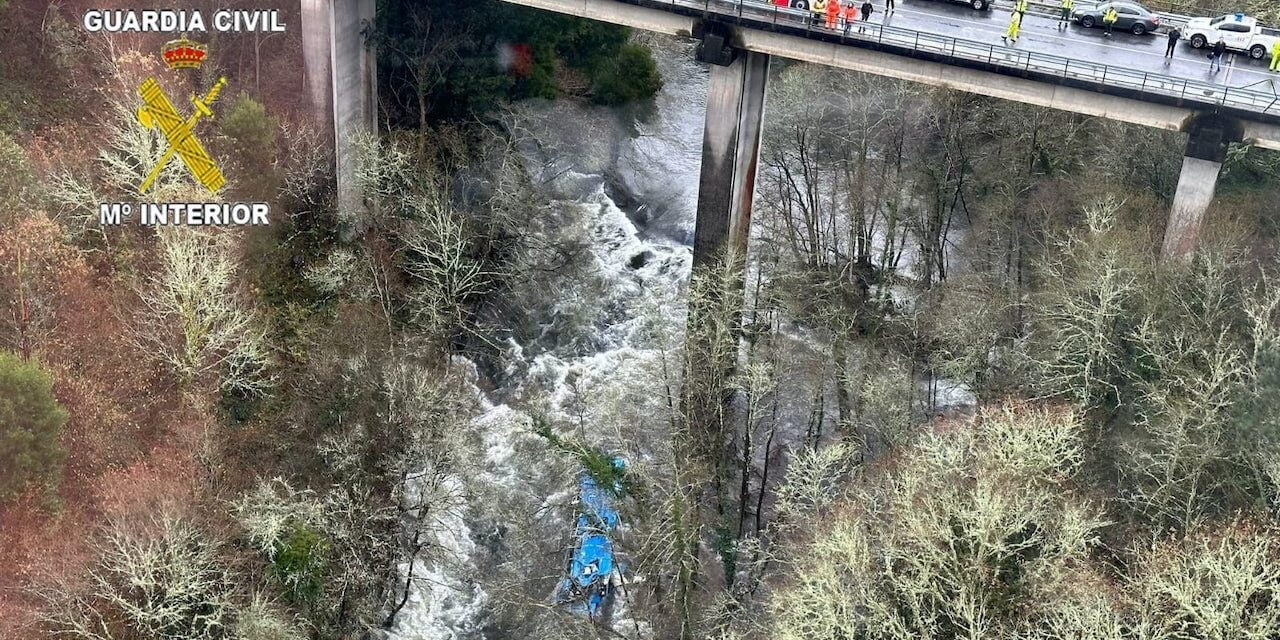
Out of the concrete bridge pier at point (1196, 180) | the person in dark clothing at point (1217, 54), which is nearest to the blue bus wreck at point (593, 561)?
the concrete bridge pier at point (1196, 180)

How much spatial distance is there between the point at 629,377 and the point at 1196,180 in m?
19.5

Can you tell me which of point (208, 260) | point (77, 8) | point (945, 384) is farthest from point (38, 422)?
point (945, 384)

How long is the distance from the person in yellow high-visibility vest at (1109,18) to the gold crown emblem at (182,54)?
33.6m

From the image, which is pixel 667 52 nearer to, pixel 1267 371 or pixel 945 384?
pixel 945 384

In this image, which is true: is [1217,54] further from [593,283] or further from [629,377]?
[593,283]

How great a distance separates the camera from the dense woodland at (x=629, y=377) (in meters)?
28.5

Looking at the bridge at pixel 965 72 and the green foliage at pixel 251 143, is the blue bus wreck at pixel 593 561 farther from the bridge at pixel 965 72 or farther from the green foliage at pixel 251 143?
the green foliage at pixel 251 143

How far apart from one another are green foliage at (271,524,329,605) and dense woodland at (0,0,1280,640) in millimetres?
85

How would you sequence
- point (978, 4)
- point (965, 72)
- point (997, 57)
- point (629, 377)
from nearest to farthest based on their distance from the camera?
point (997, 57), point (965, 72), point (978, 4), point (629, 377)

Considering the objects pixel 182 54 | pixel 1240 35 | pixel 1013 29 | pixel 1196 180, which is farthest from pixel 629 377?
pixel 1240 35

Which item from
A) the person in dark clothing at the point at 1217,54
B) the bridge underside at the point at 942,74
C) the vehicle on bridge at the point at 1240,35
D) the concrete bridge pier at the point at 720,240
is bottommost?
the concrete bridge pier at the point at 720,240

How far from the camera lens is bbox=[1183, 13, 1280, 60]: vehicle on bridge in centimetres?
3725

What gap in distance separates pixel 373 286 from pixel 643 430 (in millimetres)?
12586

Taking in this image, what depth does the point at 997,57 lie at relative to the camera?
36469mm
